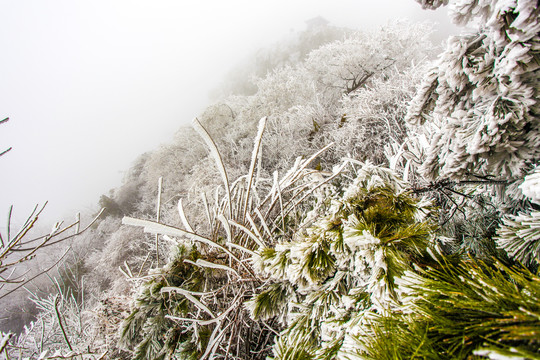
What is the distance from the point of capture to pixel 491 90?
2.63 ft

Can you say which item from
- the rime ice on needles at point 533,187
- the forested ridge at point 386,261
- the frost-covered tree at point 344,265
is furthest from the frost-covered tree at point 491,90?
the frost-covered tree at point 344,265

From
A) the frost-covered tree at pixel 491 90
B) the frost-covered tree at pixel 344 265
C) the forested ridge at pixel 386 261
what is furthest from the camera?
the frost-covered tree at pixel 491 90

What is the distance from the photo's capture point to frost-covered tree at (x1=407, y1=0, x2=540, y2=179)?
674 mm

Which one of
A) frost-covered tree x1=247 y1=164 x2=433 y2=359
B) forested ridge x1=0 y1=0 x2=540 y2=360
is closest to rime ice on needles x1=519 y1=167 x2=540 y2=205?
forested ridge x1=0 y1=0 x2=540 y2=360

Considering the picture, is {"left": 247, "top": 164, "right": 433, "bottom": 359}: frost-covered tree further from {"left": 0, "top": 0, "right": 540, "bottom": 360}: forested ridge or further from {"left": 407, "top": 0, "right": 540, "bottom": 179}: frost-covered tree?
{"left": 407, "top": 0, "right": 540, "bottom": 179}: frost-covered tree

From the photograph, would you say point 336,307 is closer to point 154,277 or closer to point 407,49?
point 154,277

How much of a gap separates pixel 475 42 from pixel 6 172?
338 ft

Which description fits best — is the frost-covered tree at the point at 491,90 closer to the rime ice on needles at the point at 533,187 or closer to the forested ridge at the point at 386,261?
the forested ridge at the point at 386,261

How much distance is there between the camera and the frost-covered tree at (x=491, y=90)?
0.67 metres

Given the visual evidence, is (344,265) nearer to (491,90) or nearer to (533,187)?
(533,187)

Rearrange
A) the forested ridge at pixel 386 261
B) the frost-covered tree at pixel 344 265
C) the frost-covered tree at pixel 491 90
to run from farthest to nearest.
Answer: the frost-covered tree at pixel 491 90
the frost-covered tree at pixel 344 265
the forested ridge at pixel 386 261

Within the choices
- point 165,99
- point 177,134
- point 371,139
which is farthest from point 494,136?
point 165,99

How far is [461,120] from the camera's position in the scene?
2.89 feet

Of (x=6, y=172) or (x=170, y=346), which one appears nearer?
(x=170, y=346)
